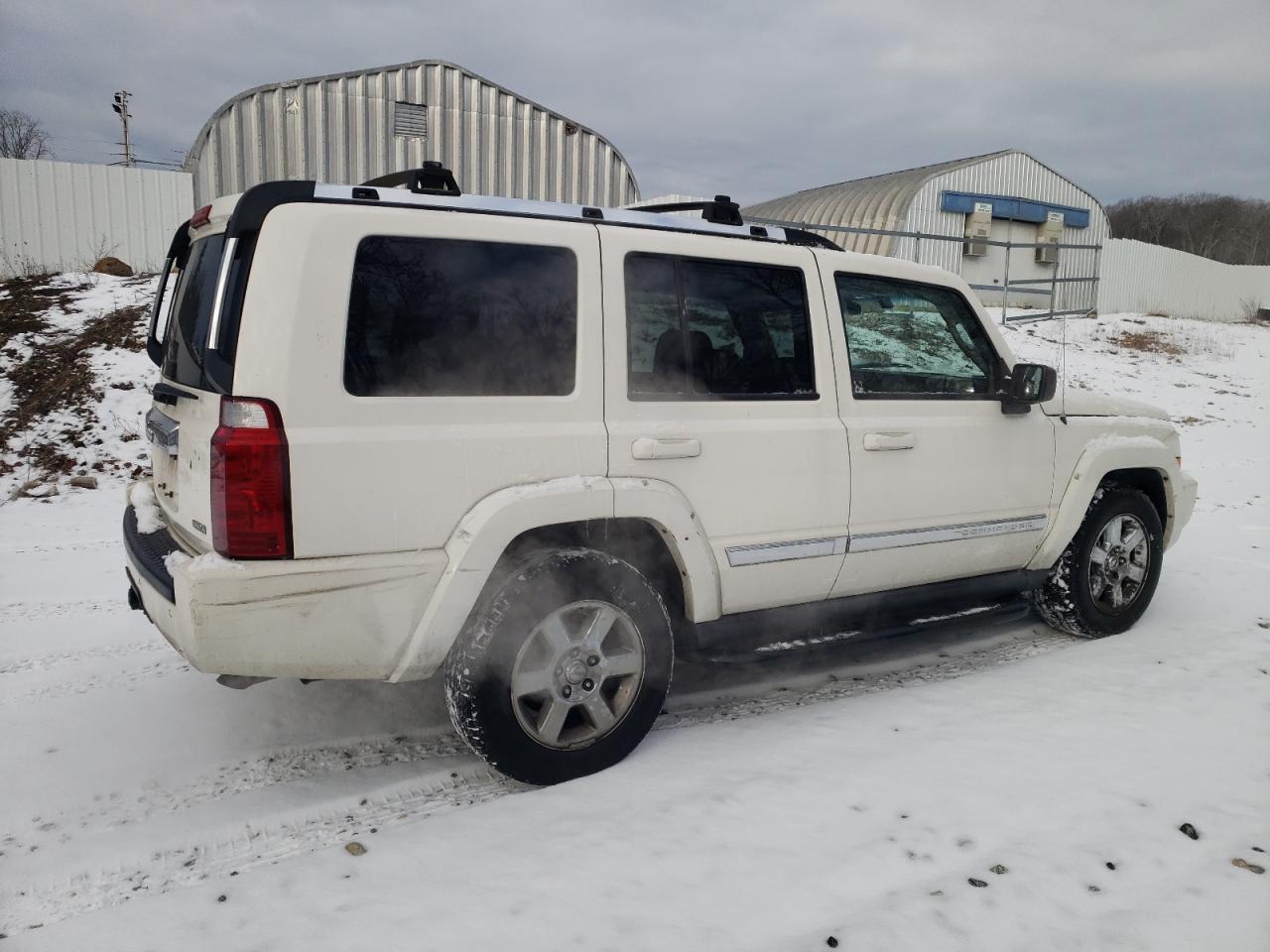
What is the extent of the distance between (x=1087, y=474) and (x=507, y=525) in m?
3.09

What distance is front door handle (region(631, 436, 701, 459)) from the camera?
10.2ft

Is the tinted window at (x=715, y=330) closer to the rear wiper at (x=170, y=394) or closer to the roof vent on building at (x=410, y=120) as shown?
the rear wiper at (x=170, y=394)

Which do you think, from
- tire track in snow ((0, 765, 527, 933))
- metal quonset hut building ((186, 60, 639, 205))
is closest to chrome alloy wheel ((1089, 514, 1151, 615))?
tire track in snow ((0, 765, 527, 933))

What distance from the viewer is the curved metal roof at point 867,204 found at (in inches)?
862

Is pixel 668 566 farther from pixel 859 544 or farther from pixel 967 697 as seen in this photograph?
pixel 967 697

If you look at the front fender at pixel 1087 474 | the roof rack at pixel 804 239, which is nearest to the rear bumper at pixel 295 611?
the roof rack at pixel 804 239

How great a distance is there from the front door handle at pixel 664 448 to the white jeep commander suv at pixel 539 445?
0.01 metres

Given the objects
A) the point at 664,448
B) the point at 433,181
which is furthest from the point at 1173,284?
the point at 433,181

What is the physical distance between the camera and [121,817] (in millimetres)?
2840

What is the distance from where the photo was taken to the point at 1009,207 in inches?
947

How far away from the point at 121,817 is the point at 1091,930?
9.53 ft

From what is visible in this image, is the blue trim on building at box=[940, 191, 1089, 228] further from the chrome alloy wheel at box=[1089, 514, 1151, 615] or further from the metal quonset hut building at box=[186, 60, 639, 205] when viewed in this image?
the chrome alloy wheel at box=[1089, 514, 1151, 615]

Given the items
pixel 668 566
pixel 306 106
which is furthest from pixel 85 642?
pixel 306 106

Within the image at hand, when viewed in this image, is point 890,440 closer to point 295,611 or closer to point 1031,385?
point 1031,385
